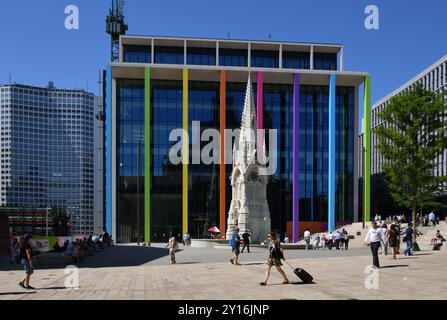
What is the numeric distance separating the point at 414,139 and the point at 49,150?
5481 inches

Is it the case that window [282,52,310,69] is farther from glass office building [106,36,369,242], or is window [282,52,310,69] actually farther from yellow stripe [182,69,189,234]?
yellow stripe [182,69,189,234]

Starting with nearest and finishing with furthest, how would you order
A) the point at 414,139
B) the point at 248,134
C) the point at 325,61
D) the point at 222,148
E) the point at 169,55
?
the point at 414,139
the point at 248,134
the point at 222,148
the point at 169,55
the point at 325,61

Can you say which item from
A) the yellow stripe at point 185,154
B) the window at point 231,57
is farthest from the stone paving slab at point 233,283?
the window at point 231,57

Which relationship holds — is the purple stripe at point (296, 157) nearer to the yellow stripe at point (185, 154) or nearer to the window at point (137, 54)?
the yellow stripe at point (185, 154)

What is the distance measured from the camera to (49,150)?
→ 15162 cm

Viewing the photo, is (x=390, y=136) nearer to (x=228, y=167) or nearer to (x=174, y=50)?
(x=228, y=167)

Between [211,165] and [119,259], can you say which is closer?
[119,259]

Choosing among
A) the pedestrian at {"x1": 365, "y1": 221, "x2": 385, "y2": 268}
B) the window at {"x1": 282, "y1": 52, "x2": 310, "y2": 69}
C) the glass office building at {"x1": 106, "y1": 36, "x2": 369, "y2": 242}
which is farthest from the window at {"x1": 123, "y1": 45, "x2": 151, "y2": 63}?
the pedestrian at {"x1": 365, "y1": 221, "x2": 385, "y2": 268}

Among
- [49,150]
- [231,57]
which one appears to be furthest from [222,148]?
[49,150]

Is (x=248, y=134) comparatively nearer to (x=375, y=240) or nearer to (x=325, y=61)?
(x=375, y=240)

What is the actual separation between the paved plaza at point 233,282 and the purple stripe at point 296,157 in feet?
139
